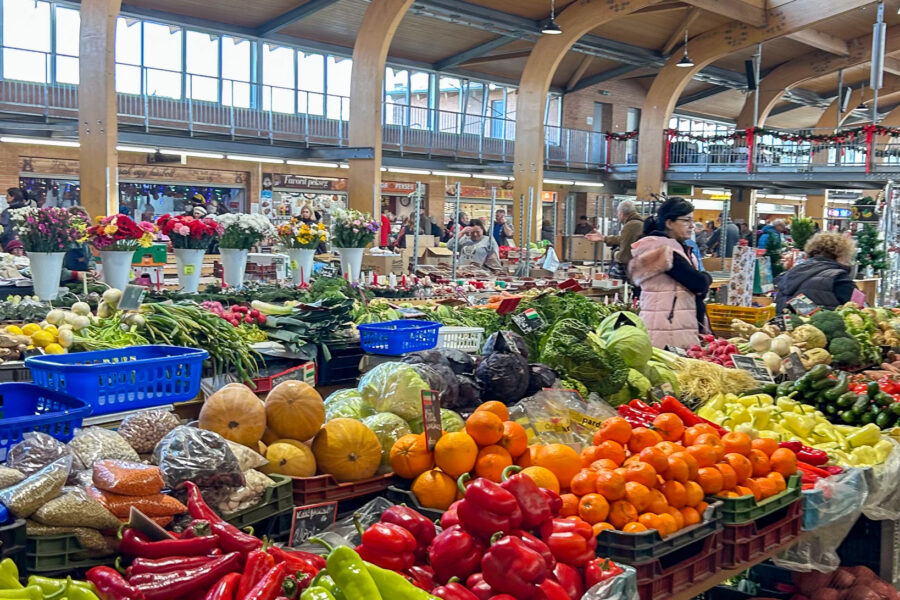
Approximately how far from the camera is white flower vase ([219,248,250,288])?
6.59 meters

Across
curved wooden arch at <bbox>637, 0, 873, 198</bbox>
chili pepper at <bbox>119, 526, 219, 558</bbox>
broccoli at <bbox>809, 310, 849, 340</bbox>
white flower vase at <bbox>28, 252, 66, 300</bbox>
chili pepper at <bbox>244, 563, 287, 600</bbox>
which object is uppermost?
curved wooden arch at <bbox>637, 0, 873, 198</bbox>

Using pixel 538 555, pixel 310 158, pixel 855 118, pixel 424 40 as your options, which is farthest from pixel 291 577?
pixel 855 118

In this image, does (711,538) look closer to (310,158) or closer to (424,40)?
(310,158)

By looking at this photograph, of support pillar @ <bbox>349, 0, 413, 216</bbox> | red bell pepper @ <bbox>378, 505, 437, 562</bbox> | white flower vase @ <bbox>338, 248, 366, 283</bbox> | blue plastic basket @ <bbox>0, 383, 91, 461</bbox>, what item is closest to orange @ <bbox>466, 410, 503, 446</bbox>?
red bell pepper @ <bbox>378, 505, 437, 562</bbox>

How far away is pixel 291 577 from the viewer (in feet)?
5.97

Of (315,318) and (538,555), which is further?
(315,318)

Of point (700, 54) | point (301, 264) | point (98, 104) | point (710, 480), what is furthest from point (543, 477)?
point (700, 54)

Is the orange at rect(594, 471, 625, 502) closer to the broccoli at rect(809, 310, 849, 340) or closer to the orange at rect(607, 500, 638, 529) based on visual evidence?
the orange at rect(607, 500, 638, 529)

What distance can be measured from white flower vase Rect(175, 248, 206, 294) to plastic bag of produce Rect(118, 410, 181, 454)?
3748 millimetres

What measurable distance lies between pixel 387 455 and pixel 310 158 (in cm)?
1427

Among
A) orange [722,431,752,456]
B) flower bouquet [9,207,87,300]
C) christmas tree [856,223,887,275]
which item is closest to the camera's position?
orange [722,431,752,456]

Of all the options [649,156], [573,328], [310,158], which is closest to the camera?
[573,328]

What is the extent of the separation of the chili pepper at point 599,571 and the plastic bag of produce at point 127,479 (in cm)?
106

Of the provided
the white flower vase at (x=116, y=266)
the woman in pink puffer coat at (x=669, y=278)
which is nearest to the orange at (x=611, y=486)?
the woman in pink puffer coat at (x=669, y=278)
